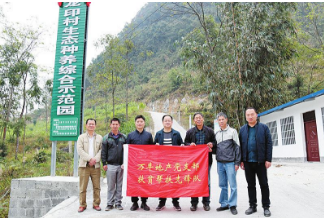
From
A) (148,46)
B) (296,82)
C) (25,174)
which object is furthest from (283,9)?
(148,46)

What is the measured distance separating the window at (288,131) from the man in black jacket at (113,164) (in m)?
8.51

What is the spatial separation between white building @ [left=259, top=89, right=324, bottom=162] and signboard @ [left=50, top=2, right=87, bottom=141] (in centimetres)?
728

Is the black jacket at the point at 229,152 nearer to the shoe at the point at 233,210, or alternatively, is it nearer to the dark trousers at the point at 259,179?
the dark trousers at the point at 259,179

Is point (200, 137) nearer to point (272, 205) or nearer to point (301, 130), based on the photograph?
point (272, 205)

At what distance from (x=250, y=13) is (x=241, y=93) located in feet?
13.0

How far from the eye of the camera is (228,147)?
11.8 feet

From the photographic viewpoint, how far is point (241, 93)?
11.6m

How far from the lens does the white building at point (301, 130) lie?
8.37 m

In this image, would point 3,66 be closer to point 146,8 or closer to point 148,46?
point 148,46

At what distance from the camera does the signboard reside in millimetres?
6297

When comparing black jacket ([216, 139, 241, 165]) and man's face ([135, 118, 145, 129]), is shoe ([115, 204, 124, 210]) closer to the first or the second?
man's face ([135, 118, 145, 129])

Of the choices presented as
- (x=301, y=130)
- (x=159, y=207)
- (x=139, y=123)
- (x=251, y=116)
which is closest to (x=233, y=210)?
(x=159, y=207)

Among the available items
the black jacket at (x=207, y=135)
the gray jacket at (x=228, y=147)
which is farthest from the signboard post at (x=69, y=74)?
the gray jacket at (x=228, y=147)

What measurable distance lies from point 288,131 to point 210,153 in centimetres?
796
